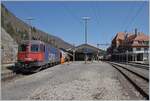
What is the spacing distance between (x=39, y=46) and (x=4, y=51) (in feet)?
78.3

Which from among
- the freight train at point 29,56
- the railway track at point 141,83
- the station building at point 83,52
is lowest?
the railway track at point 141,83

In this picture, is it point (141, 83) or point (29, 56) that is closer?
point (141, 83)

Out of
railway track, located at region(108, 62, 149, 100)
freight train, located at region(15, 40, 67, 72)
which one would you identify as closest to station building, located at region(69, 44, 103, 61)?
freight train, located at region(15, 40, 67, 72)

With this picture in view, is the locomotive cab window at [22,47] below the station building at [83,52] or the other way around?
below

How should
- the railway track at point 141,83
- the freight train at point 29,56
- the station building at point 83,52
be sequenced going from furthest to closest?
the station building at point 83,52 → the freight train at point 29,56 → the railway track at point 141,83

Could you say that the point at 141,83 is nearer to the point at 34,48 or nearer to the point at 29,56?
the point at 29,56

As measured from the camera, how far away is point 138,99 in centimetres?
1440

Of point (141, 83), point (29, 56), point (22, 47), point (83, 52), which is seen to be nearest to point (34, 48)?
point (29, 56)

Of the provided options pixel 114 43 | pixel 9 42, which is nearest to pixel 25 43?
pixel 9 42

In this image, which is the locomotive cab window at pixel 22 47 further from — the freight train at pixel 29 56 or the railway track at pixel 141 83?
the railway track at pixel 141 83

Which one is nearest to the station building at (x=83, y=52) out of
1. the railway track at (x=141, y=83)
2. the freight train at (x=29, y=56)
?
the freight train at (x=29, y=56)

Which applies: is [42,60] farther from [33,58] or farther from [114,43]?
[114,43]

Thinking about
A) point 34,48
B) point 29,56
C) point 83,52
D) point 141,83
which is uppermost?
point 83,52

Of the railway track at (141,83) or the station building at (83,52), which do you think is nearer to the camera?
the railway track at (141,83)
